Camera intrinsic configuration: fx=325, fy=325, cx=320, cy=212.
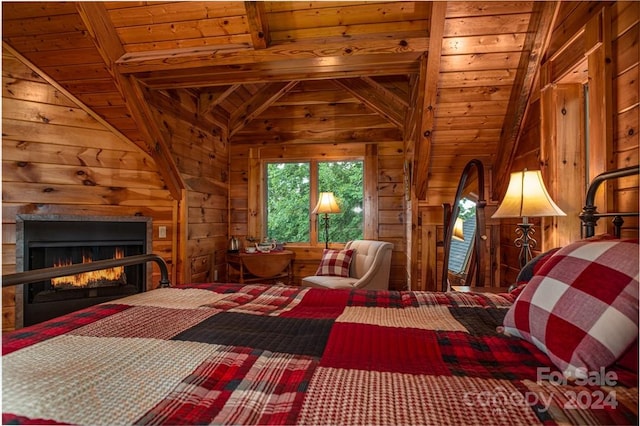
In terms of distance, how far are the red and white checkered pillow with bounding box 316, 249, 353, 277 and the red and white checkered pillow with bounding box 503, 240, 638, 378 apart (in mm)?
2489

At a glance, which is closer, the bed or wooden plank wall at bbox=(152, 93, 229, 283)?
the bed

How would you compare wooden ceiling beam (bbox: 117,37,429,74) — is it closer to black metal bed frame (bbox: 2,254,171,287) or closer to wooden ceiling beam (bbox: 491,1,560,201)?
wooden ceiling beam (bbox: 491,1,560,201)

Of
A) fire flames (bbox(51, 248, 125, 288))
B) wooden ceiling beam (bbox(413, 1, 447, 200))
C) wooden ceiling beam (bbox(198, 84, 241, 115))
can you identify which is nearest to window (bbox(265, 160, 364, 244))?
wooden ceiling beam (bbox(198, 84, 241, 115))

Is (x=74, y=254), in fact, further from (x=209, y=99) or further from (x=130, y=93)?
(x=209, y=99)

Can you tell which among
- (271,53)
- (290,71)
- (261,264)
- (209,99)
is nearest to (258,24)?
(271,53)

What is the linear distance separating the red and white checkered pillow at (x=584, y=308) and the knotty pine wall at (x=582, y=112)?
0.96 metres

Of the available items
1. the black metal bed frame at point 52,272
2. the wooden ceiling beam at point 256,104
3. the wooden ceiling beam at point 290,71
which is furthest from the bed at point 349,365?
the wooden ceiling beam at point 256,104

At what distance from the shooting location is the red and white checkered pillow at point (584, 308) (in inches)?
28.2

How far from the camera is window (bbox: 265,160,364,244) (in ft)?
14.4

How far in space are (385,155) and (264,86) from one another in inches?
72.3

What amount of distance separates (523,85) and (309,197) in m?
2.71

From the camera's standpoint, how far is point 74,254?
301cm

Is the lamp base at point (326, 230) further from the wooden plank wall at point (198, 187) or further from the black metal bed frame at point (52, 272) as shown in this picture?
the black metal bed frame at point (52, 272)

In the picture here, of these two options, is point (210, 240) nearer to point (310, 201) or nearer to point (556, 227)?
point (310, 201)
